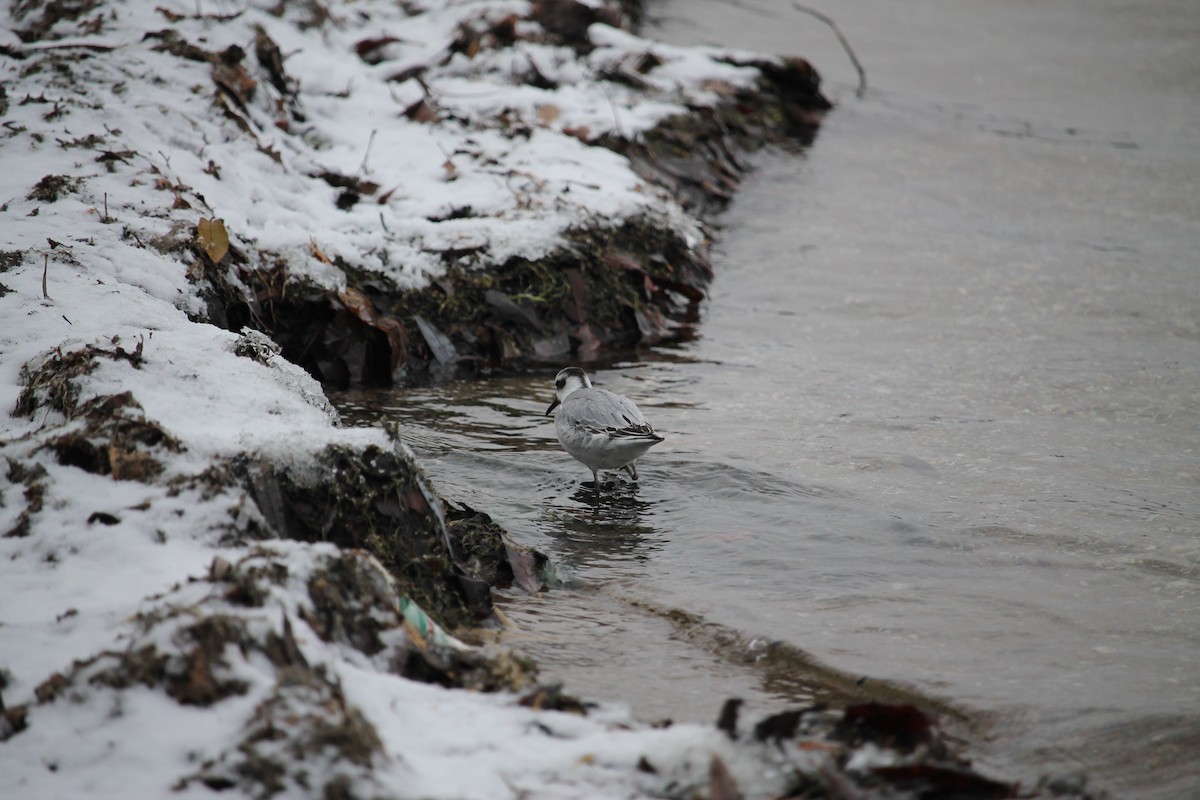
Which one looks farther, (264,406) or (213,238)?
(213,238)

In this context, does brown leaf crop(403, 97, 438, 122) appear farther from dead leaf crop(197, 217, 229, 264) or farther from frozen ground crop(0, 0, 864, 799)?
dead leaf crop(197, 217, 229, 264)

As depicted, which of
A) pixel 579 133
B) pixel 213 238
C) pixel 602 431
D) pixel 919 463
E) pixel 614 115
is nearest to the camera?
pixel 602 431

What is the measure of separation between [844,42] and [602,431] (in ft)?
39.7

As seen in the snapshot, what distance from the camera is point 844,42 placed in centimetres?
1594

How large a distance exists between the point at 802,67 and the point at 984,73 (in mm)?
Result: 3301

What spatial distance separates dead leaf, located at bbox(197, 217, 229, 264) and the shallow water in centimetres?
117

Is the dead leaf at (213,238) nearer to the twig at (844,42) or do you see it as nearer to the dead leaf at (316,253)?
the dead leaf at (316,253)

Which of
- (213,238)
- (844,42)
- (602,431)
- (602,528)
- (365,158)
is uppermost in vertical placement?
(844,42)

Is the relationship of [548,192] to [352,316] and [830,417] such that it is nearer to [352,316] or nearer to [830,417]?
[352,316]

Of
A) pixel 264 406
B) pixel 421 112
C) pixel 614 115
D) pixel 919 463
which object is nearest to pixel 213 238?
pixel 264 406

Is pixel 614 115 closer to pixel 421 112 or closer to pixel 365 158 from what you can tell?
pixel 421 112

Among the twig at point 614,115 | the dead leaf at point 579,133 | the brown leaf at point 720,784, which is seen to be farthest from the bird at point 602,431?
the twig at point 614,115

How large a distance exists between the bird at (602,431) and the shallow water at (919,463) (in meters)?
0.20

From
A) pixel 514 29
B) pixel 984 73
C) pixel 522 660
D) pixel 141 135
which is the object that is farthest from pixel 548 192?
pixel 984 73
